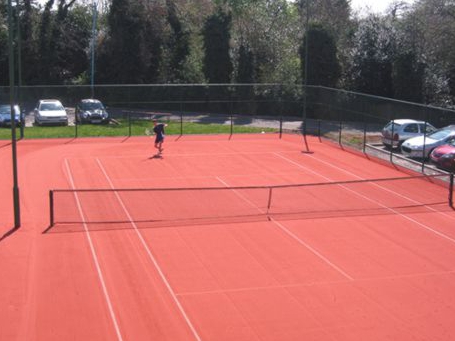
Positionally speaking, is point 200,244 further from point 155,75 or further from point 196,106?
point 155,75

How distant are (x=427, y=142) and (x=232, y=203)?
37.8 ft

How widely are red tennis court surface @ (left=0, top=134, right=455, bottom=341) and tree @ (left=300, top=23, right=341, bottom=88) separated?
22.5 m

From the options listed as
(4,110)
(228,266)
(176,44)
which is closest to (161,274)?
(228,266)

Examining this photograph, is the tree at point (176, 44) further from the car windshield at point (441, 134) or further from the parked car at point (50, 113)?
the car windshield at point (441, 134)

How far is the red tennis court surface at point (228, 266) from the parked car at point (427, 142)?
3.94 m

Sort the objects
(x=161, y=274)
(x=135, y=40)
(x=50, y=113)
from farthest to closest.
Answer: (x=135, y=40) → (x=50, y=113) → (x=161, y=274)

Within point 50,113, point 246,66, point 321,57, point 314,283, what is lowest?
point 314,283

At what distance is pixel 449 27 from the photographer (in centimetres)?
4706

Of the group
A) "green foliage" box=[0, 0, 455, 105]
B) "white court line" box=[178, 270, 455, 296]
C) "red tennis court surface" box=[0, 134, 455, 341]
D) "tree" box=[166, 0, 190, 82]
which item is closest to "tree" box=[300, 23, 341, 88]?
"green foliage" box=[0, 0, 455, 105]

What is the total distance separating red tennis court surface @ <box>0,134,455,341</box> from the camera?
12828 millimetres

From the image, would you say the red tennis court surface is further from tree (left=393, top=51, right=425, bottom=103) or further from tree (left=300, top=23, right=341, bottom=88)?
tree (left=300, top=23, right=341, bottom=88)

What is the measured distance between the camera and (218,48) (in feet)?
166

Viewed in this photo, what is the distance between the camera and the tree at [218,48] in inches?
1992

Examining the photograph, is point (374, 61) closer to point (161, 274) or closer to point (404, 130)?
point (404, 130)
